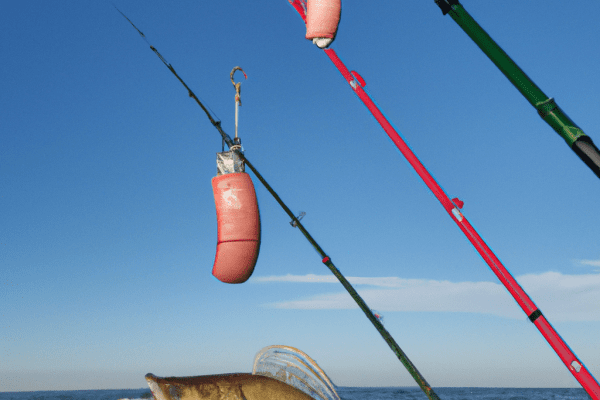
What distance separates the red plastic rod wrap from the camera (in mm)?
5242

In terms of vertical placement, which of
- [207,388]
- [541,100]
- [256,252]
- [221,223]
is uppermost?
[221,223]

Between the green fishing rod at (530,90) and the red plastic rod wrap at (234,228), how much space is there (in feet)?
10.8

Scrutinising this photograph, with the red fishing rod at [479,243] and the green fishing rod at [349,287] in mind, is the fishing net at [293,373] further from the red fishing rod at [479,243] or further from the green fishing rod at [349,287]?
the green fishing rod at [349,287]

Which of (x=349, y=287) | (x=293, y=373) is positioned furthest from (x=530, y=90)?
(x=349, y=287)

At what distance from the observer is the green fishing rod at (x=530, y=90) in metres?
2.03

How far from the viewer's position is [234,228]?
5.25 metres

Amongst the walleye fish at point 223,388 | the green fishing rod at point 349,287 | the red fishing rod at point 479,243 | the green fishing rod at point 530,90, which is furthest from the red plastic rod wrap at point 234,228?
the green fishing rod at point 530,90

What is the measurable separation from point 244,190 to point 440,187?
2.09m

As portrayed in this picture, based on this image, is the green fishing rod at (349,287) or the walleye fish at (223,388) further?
the green fishing rod at (349,287)

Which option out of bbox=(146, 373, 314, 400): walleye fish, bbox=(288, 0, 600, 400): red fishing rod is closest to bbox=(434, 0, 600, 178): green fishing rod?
bbox=(146, 373, 314, 400): walleye fish

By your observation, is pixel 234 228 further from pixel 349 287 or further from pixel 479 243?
pixel 479 243

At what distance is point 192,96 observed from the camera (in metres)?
6.05

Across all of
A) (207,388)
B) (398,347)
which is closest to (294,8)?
(207,388)

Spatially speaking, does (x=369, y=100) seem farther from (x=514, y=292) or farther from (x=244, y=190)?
(x=514, y=292)
